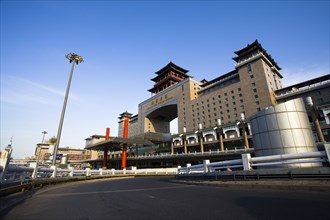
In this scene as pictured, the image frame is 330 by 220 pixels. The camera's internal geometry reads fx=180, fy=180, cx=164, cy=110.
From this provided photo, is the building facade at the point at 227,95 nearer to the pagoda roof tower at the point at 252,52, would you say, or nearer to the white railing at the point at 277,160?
the pagoda roof tower at the point at 252,52

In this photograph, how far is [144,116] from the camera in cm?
9794

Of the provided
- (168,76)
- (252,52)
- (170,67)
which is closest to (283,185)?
(252,52)

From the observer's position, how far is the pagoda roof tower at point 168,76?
313 ft

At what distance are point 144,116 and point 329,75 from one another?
75.3 metres

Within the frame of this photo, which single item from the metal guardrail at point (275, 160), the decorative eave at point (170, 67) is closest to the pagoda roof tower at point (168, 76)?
the decorative eave at point (170, 67)

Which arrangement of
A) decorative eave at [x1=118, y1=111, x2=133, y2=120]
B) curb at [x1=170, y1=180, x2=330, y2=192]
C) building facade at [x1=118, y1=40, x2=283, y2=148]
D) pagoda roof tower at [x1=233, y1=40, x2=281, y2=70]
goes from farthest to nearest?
decorative eave at [x1=118, y1=111, x2=133, y2=120]
pagoda roof tower at [x1=233, y1=40, x2=281, y2=70]
building facade at [x1=118, y1=40, x2=283, y2=148]
curb at [x1=170, y1=180, x2=330, y2=192]

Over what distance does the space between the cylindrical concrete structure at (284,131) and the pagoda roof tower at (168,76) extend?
85.0 m

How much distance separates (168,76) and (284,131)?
286ft

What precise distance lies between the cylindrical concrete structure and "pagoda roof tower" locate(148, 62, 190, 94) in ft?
Answer: 279

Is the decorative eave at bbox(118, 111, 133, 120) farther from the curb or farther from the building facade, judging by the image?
the curb

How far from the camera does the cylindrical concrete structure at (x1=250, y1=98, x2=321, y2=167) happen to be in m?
9.11

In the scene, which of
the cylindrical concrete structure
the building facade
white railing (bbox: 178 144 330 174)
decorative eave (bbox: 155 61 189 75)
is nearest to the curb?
white railing (bbox: 178 144 330 174)

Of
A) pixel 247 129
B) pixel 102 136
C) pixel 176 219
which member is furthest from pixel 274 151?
pixel 102 136

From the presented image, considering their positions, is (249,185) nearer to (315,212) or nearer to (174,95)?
(315,212)
